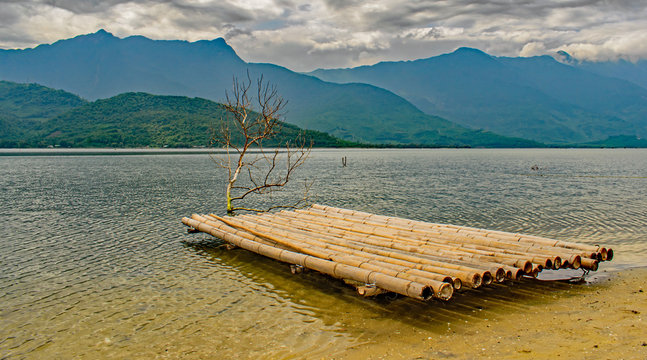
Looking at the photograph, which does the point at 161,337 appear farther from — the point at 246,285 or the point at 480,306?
the point at 480,306

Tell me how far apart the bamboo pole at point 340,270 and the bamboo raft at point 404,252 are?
19 millimetres

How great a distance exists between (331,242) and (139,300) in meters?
6.08

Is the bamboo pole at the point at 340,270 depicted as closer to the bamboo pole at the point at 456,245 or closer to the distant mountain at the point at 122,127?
the bamboo pole at the point at 456,245

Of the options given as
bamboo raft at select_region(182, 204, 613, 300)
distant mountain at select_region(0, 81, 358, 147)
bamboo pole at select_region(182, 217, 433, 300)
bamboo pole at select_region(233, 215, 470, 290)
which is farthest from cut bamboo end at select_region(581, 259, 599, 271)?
distant mountain at select_region(0, 81, 358, 147)

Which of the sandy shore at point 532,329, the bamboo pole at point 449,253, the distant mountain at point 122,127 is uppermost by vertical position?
the distant mountain at point 122,127

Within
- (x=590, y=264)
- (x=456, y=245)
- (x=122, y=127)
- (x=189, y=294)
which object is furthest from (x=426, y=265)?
(x=122, y=127)

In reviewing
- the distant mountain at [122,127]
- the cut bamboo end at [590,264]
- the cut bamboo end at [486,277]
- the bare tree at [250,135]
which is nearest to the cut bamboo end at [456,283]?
the cut bamboo end at [486,277]

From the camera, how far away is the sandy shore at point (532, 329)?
772 centimetres

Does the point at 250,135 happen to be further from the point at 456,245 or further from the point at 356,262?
the point at 456,245

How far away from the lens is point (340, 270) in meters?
11.0

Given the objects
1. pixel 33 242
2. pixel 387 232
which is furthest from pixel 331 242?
pixel 33 242

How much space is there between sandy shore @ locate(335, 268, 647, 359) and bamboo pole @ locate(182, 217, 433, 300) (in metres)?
0.88

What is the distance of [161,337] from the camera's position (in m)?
9.16

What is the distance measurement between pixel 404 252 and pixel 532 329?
4.00 m
